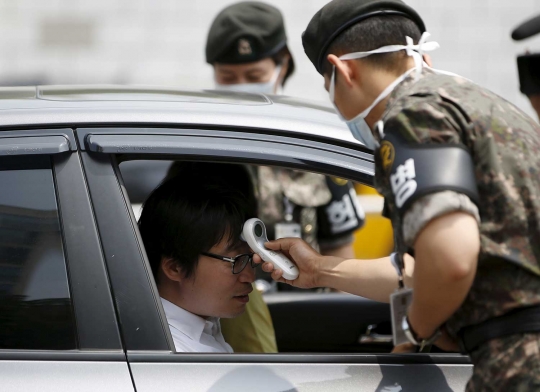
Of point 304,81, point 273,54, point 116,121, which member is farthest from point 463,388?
point 304,81

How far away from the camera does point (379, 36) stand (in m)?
1.75

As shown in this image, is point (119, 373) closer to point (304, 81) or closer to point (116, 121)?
point (116, 121)

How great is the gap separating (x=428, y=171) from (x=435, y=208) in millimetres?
72

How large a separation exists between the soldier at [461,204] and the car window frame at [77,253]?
2.05ft

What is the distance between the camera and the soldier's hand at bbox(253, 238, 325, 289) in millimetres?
2104

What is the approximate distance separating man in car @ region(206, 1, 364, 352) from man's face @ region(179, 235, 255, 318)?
312mm

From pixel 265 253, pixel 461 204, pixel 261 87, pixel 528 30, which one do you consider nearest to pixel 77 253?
pixel 265 253

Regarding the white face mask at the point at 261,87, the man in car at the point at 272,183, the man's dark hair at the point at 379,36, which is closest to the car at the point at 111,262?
the man's dark hair at the point at 379,36

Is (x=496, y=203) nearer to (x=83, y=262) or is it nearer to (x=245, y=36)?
(x=83, y=262)

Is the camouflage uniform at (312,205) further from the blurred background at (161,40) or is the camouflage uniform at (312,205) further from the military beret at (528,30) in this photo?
the blurred background at (161,40)

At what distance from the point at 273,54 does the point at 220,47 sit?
24cm

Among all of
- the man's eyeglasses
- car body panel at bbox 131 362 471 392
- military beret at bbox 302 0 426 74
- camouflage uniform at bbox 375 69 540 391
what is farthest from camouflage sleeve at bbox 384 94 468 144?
the man's eyeglasses

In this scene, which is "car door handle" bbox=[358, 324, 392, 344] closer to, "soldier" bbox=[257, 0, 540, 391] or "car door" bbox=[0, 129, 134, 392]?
"soldier" bbox=[257, 0, 540, 391]

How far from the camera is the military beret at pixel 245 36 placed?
3656 mm
